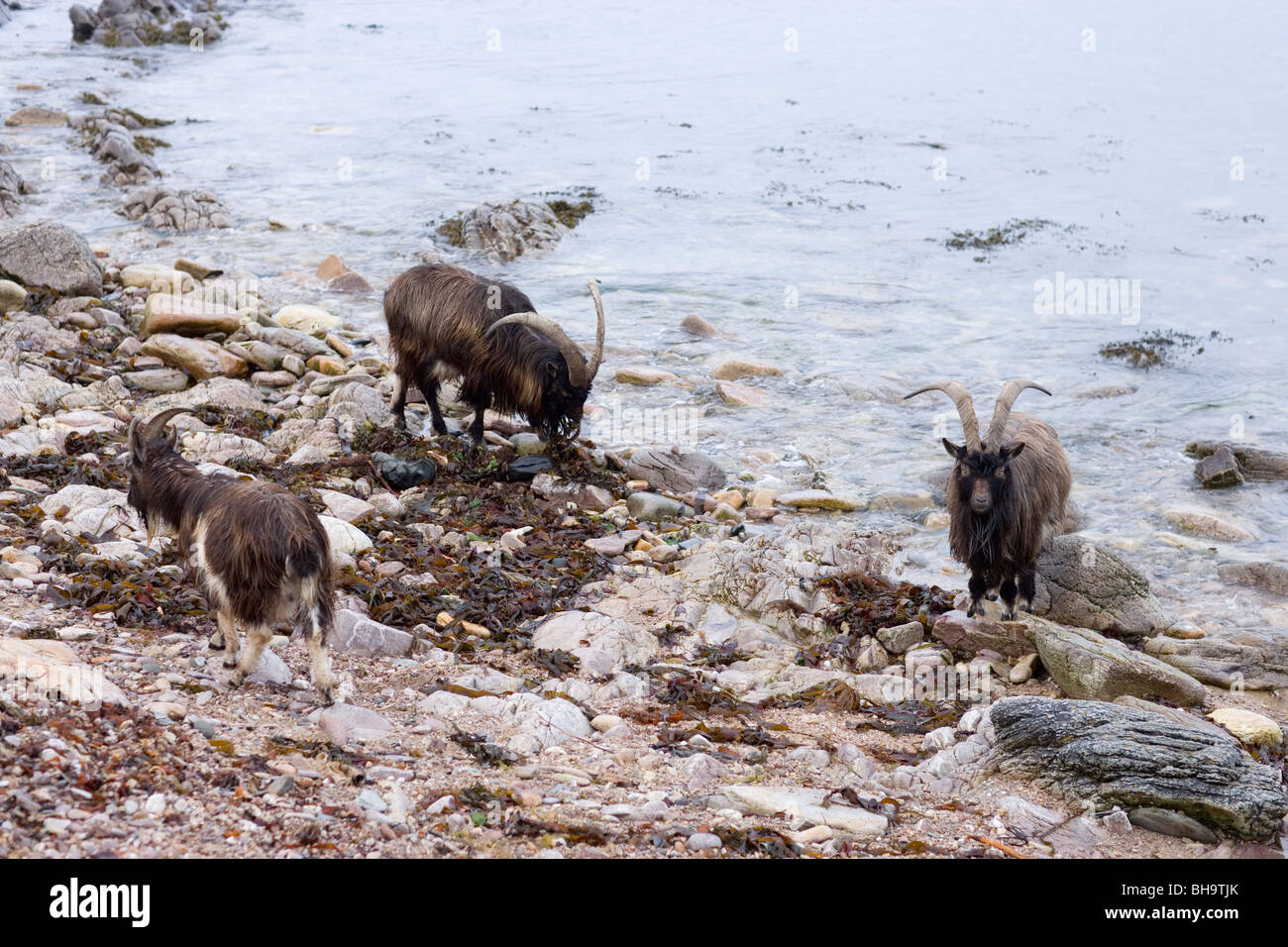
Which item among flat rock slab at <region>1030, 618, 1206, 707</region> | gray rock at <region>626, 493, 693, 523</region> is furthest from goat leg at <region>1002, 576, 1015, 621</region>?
gray rock at <region>626, 493, 693, 523</region>

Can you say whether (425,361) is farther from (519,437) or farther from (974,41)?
(974,41)

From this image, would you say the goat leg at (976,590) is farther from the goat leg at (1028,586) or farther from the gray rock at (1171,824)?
the gray rock at (1171,824)

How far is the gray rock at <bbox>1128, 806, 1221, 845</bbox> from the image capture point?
19.5ft

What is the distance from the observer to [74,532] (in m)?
8.27

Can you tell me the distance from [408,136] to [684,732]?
24519 millimetres

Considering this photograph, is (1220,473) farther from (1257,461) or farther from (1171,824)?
(1171,824)

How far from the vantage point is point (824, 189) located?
83.8 ft

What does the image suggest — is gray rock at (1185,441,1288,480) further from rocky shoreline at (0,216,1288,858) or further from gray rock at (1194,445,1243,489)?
rocky shoreline at (0,216,1288,858)

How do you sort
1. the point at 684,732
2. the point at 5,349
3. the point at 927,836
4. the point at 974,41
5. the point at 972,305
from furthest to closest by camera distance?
the point at 974,41, the point at 972,305, the point at 5,349, the point at 684,732, the point at 927,836

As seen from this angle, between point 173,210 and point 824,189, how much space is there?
13.3 meters

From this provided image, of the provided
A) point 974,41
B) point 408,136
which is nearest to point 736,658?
Answer: point 408,136

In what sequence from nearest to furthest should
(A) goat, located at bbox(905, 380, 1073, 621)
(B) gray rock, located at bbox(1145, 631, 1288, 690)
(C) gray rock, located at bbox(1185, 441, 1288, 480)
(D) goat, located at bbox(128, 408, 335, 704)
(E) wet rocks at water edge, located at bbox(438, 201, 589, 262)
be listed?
1. (D) goat, located at bbox(128, 408, 335, 704)
2. (A) goat, located at bbox(905, 380, 1073, 621)
3. (B) gray rock, located at bbox(1145, 631, 1288, 690)
4. (C) gray rock, located at bbox(1185, 441, 1288, 480)
5. (E) wet rocks at water edge, located at bbox(438, 201, 589, 262)

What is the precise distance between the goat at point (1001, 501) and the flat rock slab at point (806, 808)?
3.06 meters

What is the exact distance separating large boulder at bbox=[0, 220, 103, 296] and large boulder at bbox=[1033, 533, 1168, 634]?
11.5 metres
